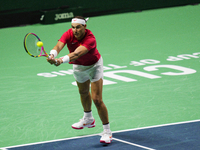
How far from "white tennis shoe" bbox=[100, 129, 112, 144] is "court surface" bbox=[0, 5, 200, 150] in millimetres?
89

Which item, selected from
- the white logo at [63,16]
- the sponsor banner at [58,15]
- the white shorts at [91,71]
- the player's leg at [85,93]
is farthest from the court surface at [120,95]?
the white logo at [63,16]

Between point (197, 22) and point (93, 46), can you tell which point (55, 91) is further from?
point (197, 22)

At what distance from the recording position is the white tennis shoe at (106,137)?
6.26m

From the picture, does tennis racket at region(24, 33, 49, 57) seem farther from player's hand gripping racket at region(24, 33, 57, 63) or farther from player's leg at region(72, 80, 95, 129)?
player's leg at region(72, 80, 95, 129)

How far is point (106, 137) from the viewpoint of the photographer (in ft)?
20.7

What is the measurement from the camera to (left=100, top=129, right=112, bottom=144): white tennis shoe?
6.26 meters

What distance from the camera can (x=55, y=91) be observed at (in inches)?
362

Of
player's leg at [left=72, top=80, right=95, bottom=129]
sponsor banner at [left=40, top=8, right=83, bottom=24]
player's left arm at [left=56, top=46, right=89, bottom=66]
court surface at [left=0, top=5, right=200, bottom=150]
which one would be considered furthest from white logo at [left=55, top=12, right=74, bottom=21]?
player's left arm at [left=56, top=46, right=89, bottom=66]

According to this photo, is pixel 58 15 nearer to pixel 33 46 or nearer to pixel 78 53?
pixel 33 46

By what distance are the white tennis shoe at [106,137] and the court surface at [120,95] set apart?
0.09 metres

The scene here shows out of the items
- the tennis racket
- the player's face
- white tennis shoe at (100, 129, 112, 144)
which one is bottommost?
white tennis shoe at (100, 129, 112, 144)

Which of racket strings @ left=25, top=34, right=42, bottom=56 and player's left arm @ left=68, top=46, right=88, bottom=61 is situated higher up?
racket strings @ left=25, top=34, right=42, bottom=56

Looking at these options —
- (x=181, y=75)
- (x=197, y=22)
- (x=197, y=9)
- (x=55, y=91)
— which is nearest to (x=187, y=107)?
(x=181, y=75)

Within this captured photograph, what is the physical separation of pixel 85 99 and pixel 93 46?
118 centimetres
